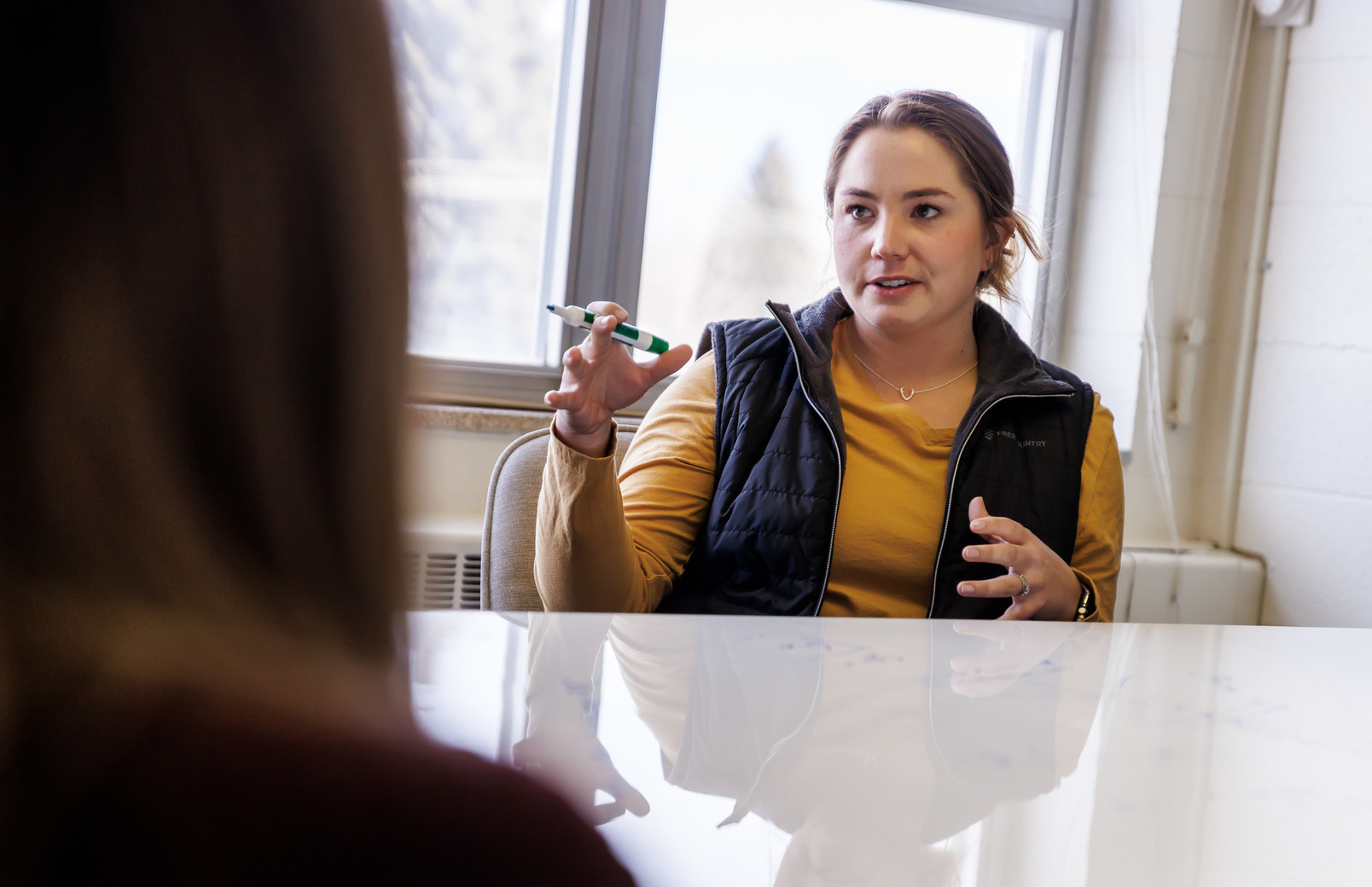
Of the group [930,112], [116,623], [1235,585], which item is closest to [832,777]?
[116,623]

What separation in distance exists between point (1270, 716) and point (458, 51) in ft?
6.42

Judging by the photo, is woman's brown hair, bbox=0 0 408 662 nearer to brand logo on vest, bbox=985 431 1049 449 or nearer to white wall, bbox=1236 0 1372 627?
brand logo on vest, bbox=985 431 1049 449

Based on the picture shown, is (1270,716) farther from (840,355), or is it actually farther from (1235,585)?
(1235,585)

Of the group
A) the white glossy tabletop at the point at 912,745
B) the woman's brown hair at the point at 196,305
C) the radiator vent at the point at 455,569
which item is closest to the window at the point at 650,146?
the radiator vent at the point at 455,569

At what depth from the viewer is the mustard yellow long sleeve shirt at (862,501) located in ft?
4.50

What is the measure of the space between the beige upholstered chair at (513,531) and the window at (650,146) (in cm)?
95

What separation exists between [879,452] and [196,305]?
121cm

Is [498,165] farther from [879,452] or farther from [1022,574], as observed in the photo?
[1022,574]

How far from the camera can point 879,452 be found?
1.44 m

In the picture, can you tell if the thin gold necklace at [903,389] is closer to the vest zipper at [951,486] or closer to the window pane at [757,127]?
the vest zipper at [951,486]

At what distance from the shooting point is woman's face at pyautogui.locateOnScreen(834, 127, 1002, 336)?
59.1 inches

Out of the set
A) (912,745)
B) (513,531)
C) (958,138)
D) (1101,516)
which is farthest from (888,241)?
(912,745)

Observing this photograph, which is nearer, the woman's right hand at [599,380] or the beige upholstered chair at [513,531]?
the woman's right hand at [599,380]

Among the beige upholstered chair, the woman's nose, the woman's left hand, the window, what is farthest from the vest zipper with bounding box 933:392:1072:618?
the window
